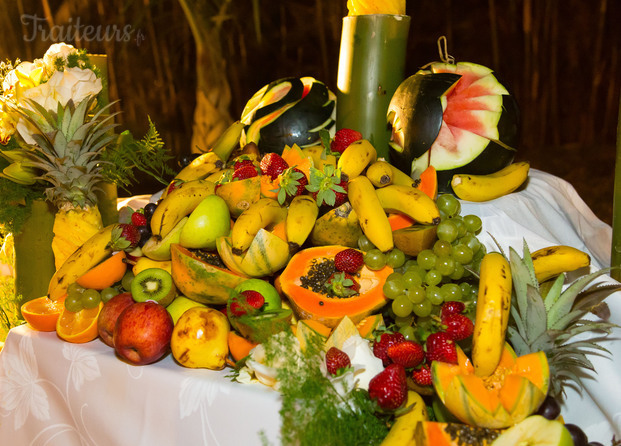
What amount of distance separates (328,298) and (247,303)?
0.16m

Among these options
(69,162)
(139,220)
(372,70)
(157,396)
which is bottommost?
(157,396)

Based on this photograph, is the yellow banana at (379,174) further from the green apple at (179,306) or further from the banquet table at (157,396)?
the green apple at (179,306)

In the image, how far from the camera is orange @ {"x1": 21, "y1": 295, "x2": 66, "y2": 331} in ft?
3.99

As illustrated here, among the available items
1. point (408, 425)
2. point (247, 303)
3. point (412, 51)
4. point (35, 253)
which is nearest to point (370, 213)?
point (247, 303)

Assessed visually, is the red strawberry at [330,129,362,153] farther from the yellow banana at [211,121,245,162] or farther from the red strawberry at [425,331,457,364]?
the red strawberry at [425,331,457,364]

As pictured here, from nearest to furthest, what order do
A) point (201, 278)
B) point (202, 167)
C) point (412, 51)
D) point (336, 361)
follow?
1. point (336, 361)
2. point (201, 278)
3. point (202, 167)
4. point (412, 51)

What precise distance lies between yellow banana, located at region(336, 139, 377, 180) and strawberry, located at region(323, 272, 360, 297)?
23 cm

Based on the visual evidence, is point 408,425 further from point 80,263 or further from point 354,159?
point 80,263

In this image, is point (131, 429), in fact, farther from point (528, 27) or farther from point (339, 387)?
point (528, 27)

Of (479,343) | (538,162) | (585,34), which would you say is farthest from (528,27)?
(479,343)

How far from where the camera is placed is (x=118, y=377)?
1.09 metres

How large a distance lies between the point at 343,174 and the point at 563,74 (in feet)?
10.6

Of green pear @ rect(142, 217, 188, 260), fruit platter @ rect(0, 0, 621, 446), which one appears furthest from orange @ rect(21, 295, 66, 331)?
green pear @ rect(142, 217, 188, 260)

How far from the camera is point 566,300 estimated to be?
0.95 meters
